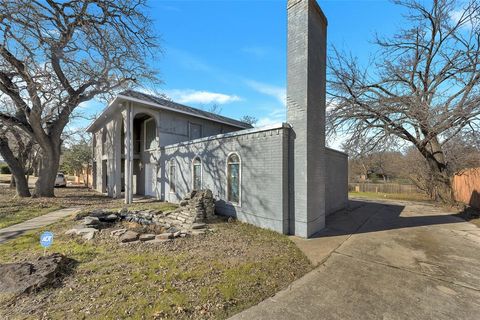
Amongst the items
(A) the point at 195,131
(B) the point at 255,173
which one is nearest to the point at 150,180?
(A) the point at 195,131

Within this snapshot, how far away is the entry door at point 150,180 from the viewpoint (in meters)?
14.0

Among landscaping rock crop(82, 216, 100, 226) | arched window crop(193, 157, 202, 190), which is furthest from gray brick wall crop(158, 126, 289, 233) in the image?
landscaping rock crop(82, 216, 100, 226)

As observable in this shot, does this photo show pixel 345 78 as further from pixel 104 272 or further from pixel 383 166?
pixel 383 166

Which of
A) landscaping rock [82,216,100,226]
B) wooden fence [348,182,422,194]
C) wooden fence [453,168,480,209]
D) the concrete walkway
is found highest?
wooden fence [453,168,480,209]

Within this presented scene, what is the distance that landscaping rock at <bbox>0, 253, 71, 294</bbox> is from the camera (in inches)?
124

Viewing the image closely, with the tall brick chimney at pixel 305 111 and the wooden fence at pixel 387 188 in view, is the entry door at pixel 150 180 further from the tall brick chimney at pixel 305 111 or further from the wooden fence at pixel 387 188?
the wooden fence at pixel 387 188

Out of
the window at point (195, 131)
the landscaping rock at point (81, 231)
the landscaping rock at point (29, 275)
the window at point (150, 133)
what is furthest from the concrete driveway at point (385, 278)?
the window at point (150, 133)

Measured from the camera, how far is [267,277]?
3.85m

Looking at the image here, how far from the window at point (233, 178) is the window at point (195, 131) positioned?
295 inches

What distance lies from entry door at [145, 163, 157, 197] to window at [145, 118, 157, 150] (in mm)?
1326

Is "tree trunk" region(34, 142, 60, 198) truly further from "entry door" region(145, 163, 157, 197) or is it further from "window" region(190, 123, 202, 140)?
"window" region(190, 123, 202, 140)

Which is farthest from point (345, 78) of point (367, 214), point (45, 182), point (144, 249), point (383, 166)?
point (383, 166)

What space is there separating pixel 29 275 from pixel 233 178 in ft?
19.1

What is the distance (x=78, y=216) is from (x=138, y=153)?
353 inches
